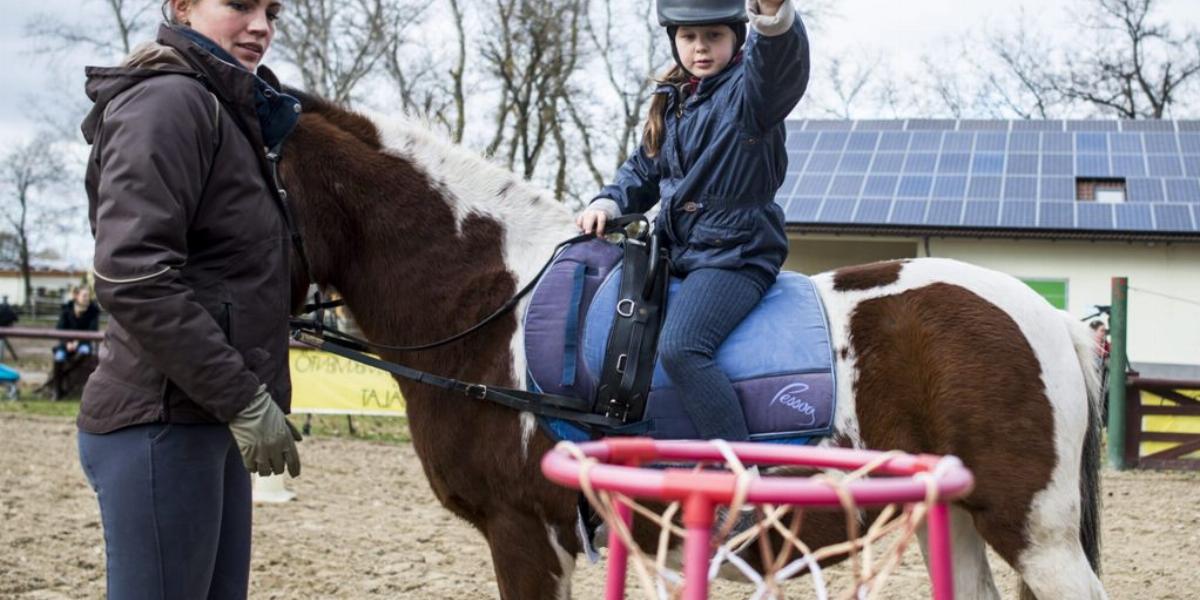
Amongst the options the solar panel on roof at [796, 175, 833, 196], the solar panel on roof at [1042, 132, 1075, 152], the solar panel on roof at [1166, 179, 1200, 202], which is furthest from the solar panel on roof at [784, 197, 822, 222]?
the solar panel on roof at [1166, 179, 1200, 202]

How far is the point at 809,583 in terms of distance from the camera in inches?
235

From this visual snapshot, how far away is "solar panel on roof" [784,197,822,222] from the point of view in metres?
19.3

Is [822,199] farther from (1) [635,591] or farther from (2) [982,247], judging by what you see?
(1) [635,591]

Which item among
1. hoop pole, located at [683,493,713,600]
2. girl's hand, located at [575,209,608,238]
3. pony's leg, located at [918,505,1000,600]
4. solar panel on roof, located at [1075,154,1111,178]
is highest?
solar panel on roof, located at [1075,154,1111,178]

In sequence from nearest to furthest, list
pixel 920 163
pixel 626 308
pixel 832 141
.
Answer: pixel 626 308, pixel 920 163, pixel 832 141

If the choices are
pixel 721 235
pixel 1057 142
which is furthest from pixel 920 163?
pixel 721 235

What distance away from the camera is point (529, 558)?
320 cm

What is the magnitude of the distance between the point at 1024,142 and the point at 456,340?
21.0 metres

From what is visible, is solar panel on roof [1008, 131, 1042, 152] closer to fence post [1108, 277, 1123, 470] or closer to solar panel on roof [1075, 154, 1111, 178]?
solar panel on roof [1075, 154, 1111, 178]

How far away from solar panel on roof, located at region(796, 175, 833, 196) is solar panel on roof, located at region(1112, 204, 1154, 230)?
513cm

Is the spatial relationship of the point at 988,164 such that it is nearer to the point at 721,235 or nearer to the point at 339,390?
the point at 339,390

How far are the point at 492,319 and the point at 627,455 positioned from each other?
1.62 m

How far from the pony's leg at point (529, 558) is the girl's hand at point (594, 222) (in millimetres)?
942

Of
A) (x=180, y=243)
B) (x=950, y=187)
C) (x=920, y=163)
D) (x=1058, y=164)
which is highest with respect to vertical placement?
(x=920, y=163)
